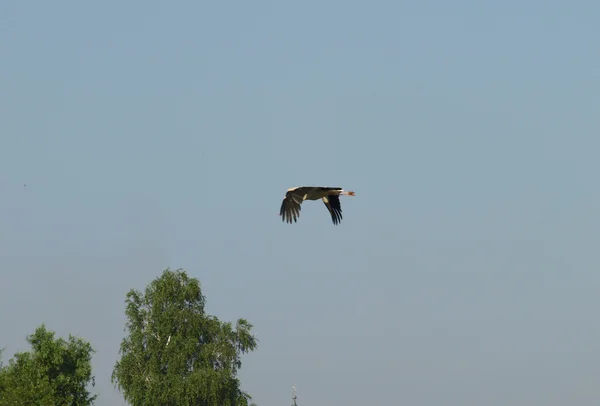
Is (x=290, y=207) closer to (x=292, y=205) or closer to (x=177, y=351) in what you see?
(x=292, y=205)

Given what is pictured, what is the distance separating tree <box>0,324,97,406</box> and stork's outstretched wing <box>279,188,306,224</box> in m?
28.0

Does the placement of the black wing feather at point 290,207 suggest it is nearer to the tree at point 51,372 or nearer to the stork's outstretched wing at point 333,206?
the stork's outstretched wing at point 333,206

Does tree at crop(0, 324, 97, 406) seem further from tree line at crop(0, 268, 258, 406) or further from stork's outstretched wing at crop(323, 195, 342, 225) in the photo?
stork's outstretched wing at crop(323, 195, 342, 225)

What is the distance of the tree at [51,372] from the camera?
59656mm

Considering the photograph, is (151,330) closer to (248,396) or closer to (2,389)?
(248,396)

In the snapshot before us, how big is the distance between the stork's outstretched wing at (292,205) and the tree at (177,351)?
37.0 meters

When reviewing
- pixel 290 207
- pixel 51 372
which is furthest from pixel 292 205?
pixel 51 372

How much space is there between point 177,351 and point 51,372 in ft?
36.5

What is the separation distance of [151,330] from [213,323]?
3.53 m

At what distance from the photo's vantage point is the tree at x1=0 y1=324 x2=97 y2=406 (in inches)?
2349

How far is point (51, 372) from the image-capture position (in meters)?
61.8

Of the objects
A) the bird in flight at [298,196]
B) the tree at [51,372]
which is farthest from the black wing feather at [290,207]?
the tree at [51,372]

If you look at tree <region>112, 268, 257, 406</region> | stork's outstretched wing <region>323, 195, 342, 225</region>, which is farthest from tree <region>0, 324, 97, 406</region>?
stork's outstretched wing <region>323, 195, 342, 225</region>

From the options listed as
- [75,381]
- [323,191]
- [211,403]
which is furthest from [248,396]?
[323,191]
